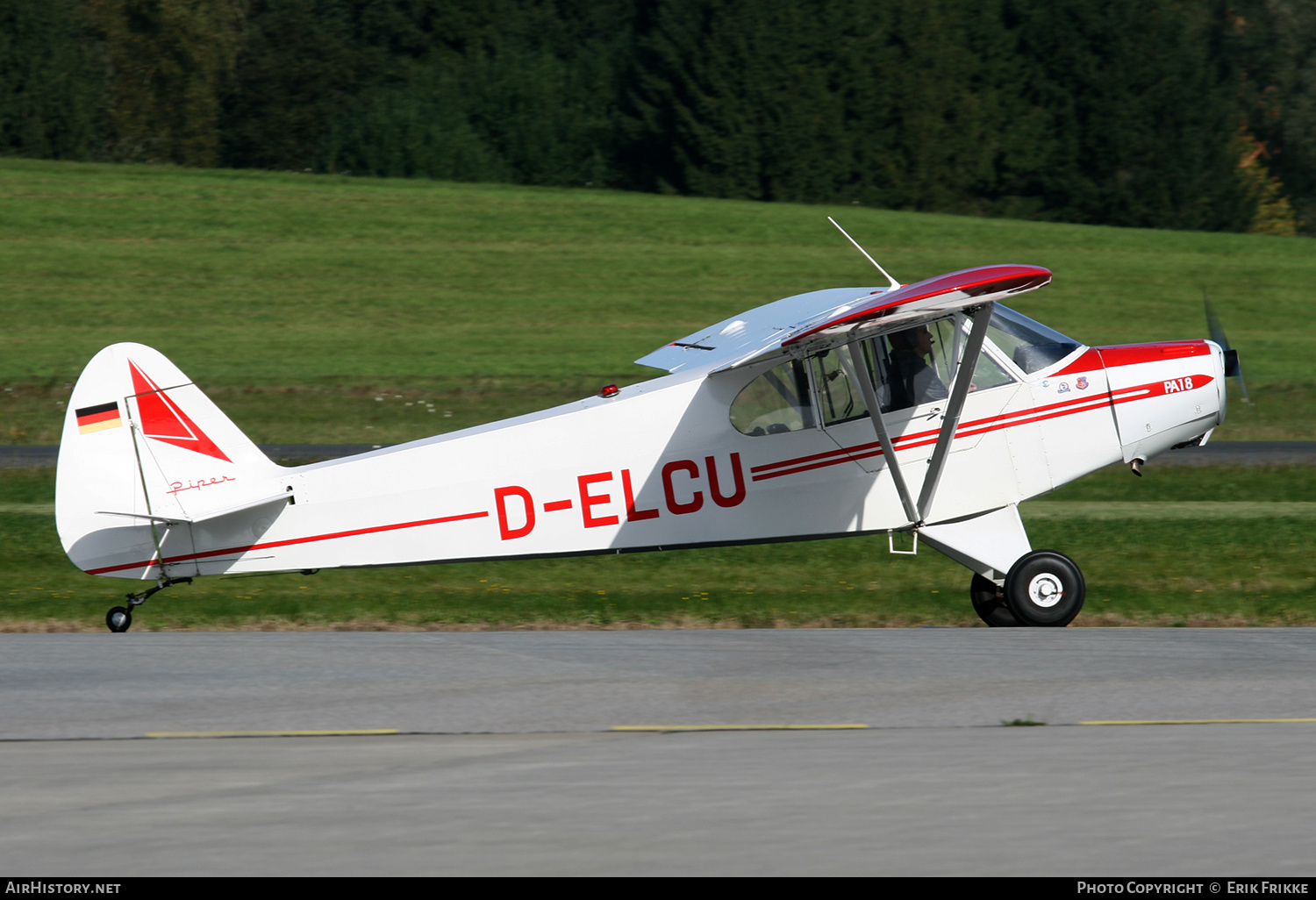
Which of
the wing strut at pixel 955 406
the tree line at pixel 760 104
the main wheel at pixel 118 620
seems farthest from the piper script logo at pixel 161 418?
the tree line at pixel 760 104

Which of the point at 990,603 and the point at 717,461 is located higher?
the point at 717,461

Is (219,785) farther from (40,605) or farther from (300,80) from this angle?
(300,80)

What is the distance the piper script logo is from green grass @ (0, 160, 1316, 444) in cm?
1457

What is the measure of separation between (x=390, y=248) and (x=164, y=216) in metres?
6.81

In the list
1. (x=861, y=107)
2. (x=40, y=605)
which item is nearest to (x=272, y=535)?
(x=40, y=605)

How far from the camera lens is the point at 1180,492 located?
784 inches

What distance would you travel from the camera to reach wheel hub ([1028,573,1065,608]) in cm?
1103

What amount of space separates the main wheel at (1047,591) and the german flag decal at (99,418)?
21.0ft

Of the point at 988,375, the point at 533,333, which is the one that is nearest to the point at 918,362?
the point at 988,375

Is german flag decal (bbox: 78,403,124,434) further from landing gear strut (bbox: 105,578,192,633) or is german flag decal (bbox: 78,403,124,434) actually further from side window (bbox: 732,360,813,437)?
side window (bbox: 732,360,813,437)

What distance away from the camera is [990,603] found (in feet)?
38.3

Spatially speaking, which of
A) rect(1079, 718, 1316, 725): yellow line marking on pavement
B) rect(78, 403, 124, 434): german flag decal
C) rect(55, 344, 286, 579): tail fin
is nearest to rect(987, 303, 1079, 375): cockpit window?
rect(1079, 718, 1316, 725): yellow line marking on pavement

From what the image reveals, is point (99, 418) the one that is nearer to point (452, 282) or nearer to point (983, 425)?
point (983, 425)

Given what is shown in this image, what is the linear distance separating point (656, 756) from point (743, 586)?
7.40 meters
